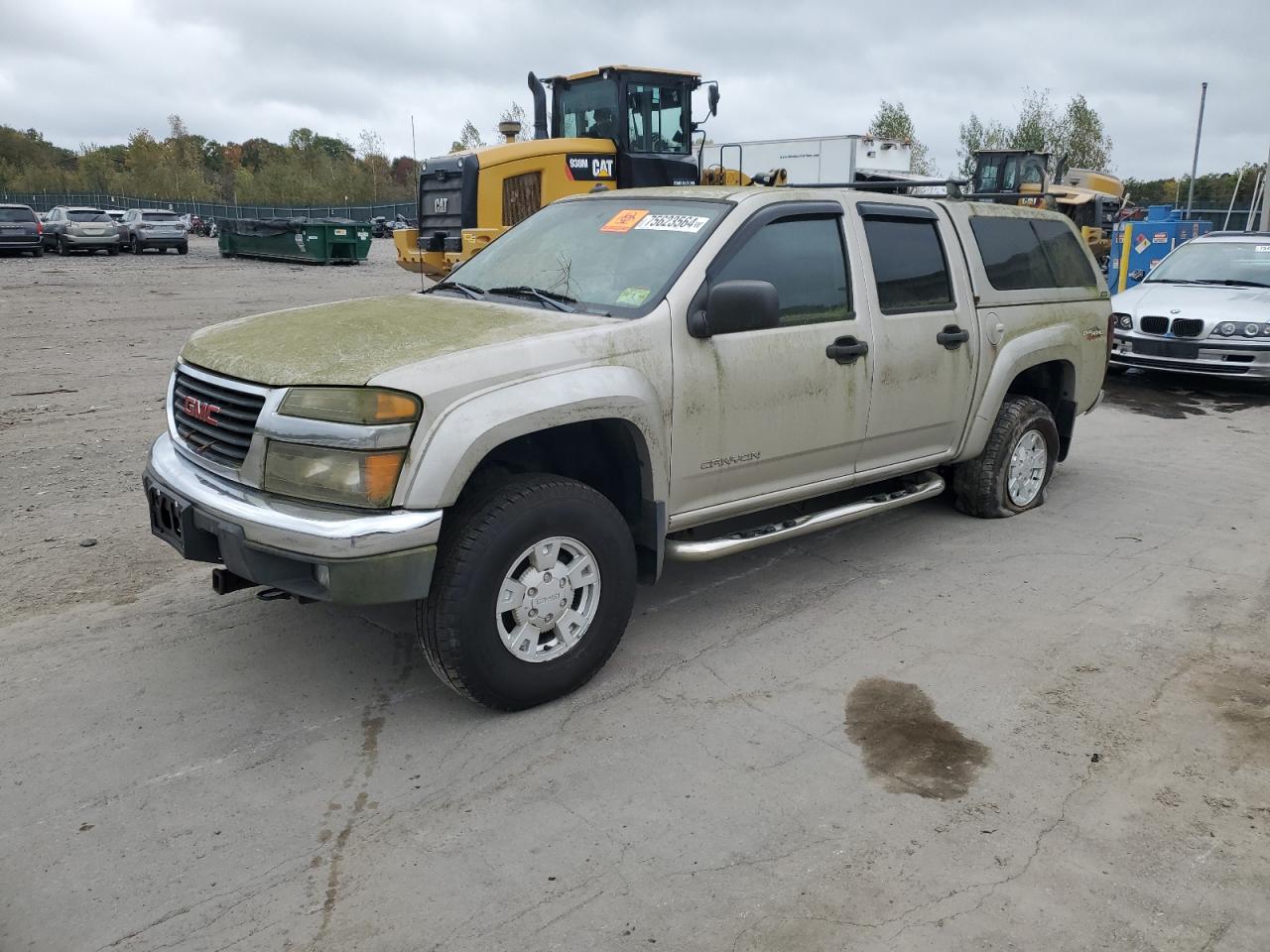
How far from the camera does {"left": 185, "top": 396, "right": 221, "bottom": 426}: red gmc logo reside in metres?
3.70

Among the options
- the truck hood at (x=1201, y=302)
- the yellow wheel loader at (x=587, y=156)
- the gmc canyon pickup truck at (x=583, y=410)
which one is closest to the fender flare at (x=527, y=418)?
the gmc canyon pickup truck at (x=583, y=410)

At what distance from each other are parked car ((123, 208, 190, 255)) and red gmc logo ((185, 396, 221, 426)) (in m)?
32.1

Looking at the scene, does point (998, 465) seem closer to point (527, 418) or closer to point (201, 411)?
point (527, 418)

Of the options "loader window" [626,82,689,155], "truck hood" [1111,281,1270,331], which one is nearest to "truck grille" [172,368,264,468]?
"truck hood" [1111,281,1270,331]

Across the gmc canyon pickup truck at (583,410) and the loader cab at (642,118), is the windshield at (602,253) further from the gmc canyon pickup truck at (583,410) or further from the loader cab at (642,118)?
the loader cab at (642,118)

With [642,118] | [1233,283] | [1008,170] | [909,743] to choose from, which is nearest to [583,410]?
[909,743]

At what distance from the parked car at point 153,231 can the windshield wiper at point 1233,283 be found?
99.2 feet

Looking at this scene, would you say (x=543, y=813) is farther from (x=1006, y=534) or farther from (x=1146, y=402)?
(x=1146, y=402)

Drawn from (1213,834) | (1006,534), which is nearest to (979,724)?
(1213,834)

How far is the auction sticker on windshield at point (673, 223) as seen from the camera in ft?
14.3

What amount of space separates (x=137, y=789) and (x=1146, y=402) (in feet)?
31.4

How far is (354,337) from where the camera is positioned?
149 inches

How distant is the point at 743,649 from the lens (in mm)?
4301

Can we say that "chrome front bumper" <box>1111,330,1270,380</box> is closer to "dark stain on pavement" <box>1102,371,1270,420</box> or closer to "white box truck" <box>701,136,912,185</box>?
"dark stain on pavement" <box>1102,371,1270,420</box>
